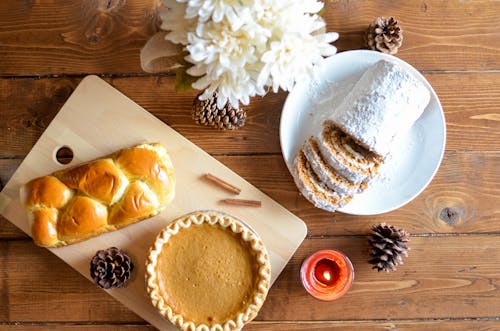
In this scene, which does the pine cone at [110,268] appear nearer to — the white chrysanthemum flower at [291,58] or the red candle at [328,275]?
the red candle at [328,275]

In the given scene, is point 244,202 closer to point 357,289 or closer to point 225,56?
point 357,289

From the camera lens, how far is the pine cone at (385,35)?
1645 mm

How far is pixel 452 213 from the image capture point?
1725 millimetres

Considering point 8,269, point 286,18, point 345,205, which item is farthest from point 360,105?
point 8,269

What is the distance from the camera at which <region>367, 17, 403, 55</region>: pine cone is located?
1.64m

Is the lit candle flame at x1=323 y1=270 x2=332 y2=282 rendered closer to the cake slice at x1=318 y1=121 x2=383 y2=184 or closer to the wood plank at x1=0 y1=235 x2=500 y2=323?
the wood plank at x1=0 y1=235 x2=500 y2=323

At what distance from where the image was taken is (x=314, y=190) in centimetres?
159

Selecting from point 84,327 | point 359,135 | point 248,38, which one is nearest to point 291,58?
point 248,38

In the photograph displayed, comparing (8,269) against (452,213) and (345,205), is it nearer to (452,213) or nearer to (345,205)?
(345,205)

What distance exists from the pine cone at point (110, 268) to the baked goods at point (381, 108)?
74cm

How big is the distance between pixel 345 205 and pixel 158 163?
0.56m

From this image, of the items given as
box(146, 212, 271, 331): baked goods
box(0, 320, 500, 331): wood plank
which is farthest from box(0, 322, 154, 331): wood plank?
box(146, 212, 271, 331): baked goods

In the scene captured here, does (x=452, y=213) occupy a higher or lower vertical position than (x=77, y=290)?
higher

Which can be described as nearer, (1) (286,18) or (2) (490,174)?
(1) (286,18)
